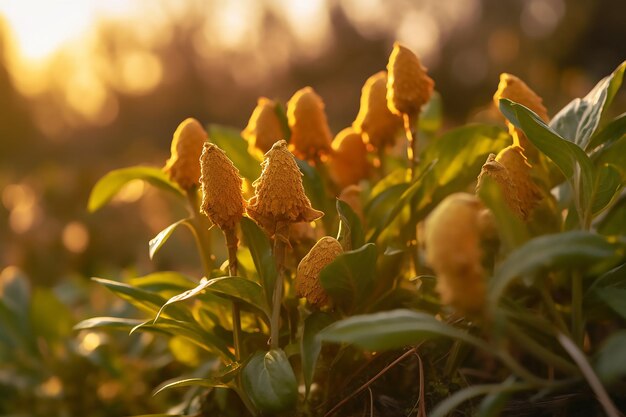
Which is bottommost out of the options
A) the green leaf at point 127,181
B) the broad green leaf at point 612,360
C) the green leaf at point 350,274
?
the broad green leaf at point 612,360

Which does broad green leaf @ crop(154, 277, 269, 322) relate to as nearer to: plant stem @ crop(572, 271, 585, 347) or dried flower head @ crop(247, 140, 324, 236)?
dried flower head @ crop(247, 140, 324, 236)

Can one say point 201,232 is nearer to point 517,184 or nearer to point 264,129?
point 264,129

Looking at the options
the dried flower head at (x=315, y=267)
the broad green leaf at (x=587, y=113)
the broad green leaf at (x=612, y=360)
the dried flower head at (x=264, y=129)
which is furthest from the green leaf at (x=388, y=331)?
the dried flower head at (x=264, y=129)

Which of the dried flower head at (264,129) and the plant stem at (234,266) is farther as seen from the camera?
the dried flower head at (264,129)

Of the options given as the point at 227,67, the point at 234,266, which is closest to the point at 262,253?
the point at 234,266

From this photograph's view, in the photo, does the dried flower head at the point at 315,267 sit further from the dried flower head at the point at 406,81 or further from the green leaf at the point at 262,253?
the dried flower head at the point at 406,81

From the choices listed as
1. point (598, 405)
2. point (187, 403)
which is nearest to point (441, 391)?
point (598, 405)

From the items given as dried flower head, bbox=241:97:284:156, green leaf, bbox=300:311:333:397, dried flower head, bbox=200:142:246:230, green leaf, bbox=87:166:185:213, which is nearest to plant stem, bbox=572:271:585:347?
green leaf, bbox=300:311:333:397
